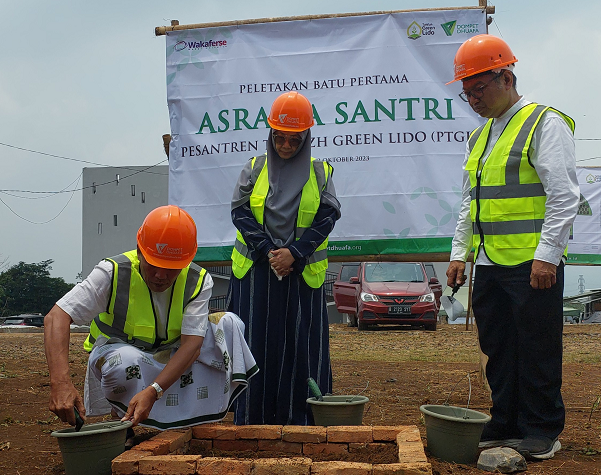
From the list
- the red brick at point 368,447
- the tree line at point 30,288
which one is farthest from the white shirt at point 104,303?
the tree line at point 30,288

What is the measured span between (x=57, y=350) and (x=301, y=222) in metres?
1.71

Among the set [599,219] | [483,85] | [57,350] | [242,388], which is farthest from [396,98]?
[599,219]

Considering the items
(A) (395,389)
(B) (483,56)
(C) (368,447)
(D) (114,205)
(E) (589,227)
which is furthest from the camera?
(D) (114,205)

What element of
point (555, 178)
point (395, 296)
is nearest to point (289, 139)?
point (555, 178)

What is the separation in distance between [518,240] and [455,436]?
1.06 meters

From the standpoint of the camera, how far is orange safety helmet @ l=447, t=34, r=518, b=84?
12.2 ft

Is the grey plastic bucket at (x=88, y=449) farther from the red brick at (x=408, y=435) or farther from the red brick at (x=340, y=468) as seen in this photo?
the red brick at (x=408, y=435)

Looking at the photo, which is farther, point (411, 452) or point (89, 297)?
point (89, 297)

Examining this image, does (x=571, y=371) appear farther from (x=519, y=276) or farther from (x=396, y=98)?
(x=519, y=276)

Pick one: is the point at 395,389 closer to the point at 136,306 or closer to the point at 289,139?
the point at 289,139

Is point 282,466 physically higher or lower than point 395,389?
higher

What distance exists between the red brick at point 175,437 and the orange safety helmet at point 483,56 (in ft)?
7.67

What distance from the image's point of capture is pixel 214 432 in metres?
3.52

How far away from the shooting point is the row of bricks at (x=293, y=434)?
327 cm
